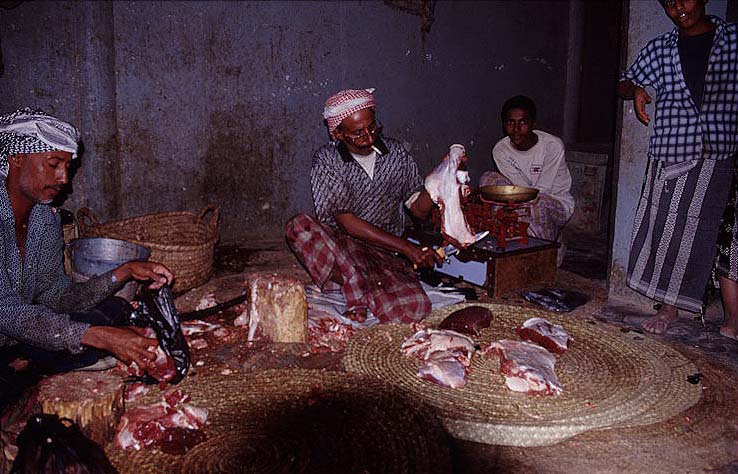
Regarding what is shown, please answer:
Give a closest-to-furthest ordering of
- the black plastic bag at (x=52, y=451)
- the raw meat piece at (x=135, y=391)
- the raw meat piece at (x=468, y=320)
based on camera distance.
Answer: the black plastic bag at (x=52, y=451) < the raw meat piece at (x=135, y=391) < the raw meat piece at (x=468, y=320)

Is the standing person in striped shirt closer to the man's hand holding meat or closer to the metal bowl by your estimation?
the metal bowl

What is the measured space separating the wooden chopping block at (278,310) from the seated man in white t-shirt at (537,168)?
2.65 m

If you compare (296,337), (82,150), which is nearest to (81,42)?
(82,150)

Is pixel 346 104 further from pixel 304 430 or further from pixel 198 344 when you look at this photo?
pixel 304 430

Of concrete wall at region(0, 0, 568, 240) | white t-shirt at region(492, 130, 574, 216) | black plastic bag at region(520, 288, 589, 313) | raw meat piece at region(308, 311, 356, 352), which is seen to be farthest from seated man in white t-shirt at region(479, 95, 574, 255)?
concrete wall at region(0, 0, 568, 240)

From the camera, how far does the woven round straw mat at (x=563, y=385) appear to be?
10.5 feet

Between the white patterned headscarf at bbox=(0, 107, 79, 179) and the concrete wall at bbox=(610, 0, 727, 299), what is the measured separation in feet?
13.9

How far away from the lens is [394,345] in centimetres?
424

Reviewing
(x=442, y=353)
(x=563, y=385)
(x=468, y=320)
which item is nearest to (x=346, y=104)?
(x=468, y=320)

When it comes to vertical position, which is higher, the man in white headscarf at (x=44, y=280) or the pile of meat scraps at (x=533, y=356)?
the man in white headscarf at (x=44, y=280)

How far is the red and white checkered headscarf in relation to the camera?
4.46 meters

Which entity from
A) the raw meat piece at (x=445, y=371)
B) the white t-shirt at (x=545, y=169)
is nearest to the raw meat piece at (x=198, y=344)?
the raw meat piece at (x=445, y=371)

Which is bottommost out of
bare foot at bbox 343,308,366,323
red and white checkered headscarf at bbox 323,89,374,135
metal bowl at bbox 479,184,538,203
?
bare foot at bbox 343,308,366,323

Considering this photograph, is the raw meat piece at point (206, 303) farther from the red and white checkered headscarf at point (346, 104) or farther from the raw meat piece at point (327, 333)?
the red and white checkered headscarf at point (346, 104)
